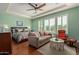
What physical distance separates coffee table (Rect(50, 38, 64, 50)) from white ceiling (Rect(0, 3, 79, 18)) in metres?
0.55

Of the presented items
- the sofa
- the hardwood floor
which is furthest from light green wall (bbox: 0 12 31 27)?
the hardwood floor

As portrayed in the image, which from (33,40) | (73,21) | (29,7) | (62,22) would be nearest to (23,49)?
(33,40)

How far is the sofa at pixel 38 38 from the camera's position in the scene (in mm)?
2012

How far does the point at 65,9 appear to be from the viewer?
1951mm

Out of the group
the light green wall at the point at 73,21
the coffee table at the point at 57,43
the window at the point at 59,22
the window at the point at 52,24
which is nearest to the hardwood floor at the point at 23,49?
the coffee table at the point at 57,43

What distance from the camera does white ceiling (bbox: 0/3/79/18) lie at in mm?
1965

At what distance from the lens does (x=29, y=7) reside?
2.00m

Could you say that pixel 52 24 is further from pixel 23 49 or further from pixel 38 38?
pixel 23 49

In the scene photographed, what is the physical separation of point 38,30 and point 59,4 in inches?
25.1

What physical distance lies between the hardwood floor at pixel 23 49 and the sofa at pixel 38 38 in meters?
0.09

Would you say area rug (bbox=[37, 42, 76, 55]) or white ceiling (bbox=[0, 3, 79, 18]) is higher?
white ceiling (bbox=[0, 3, 79, 18])

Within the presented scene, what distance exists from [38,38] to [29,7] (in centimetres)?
62

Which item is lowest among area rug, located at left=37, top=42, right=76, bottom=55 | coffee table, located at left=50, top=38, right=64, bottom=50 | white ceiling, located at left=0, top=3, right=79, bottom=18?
area rug, located at left=37, top=42, right=76, bottom=55

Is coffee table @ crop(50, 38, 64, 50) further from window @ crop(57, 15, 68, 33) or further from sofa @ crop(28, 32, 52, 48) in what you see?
window @ crop(57, 15, 68, 33)
